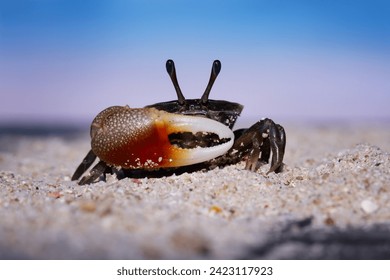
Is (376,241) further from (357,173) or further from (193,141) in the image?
(193,141)

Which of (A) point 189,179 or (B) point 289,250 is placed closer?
(B) point 289,250

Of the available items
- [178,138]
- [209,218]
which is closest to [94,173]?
[178,138]

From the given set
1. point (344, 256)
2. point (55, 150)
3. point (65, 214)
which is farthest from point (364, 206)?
point (55, 150)

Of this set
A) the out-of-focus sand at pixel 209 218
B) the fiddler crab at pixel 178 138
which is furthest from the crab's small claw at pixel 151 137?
the out-of-focus sand at pixel 209 218

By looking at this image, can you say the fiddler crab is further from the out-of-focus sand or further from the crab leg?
the out-of-focus sand

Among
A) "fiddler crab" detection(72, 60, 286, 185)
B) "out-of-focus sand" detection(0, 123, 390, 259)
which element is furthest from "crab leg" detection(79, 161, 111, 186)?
"out-of-focus sand" detection(0, 123, 390, 259)

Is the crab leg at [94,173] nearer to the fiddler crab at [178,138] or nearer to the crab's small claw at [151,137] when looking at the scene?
the fiddler crab at [178,138]
